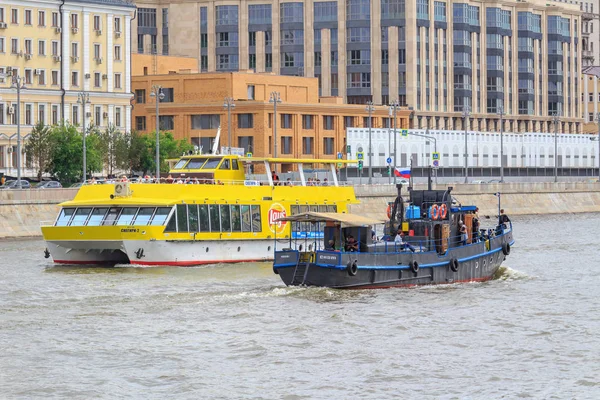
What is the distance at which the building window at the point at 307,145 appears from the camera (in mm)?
144500

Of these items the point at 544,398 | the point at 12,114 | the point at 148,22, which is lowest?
the point at 544,398

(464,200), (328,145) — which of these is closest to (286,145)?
(328,145)

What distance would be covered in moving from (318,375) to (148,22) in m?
143

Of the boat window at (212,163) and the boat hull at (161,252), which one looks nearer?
the boat hull at (161,252)

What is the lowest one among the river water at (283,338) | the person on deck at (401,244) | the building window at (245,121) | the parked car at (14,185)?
the river water at (283,338)

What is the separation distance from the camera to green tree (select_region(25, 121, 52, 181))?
108 meters

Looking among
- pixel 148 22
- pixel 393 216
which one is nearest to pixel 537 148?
pixel 148 22

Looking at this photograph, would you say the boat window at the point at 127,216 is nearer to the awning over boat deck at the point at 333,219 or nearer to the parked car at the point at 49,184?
the awning over boat deck at the point at 333,219

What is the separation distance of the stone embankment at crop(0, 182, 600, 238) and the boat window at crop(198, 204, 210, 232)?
24066 mm

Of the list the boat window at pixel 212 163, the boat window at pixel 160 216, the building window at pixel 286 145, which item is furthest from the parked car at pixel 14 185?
the building window at pixel 286 145

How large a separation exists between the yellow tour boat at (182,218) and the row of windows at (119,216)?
0.04 m

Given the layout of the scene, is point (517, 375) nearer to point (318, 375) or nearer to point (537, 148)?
point (318, 375)

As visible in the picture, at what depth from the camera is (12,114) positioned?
11819 centimetres

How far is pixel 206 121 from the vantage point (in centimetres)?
14225
